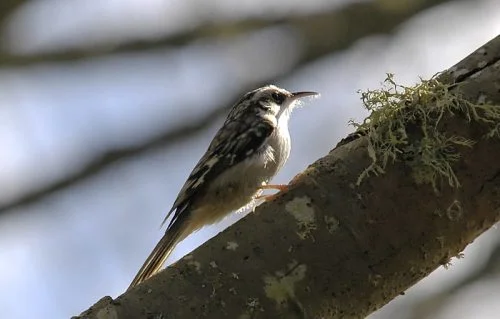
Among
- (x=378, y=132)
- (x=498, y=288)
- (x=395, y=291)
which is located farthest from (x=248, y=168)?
(x=498, y=288)

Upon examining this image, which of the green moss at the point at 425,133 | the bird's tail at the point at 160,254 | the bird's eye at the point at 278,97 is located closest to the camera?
the green moss at the point at 425,133

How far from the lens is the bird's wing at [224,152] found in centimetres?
356

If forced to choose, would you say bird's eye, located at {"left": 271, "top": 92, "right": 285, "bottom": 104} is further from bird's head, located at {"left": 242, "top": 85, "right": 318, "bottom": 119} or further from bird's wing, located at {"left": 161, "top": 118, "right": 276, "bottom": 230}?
bird's wing, located at {"left": 161, "top": 118, "right": 276, "bottom": 230}

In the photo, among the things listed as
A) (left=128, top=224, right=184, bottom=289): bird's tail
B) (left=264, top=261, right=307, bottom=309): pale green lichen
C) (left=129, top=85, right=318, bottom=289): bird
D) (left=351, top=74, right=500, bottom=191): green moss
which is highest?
(left=129, top=85, right=318, bottom=289): bird

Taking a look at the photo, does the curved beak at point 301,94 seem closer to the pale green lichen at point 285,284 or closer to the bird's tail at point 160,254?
the bird's tail at point 160,254

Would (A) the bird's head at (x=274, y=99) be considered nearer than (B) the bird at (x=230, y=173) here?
No

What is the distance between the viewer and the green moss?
78.8 inches

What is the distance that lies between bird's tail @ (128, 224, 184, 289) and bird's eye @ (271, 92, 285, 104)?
1257 mm

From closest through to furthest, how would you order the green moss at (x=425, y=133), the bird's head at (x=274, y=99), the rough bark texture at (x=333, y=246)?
the rough bark texture at (x=333, y=246)
the green moss at (x=425, y=133)
the bird's head at (x=274, y=99)

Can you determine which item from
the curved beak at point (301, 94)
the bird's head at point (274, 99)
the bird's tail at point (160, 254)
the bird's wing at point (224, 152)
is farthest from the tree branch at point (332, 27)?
the curved beak at point (301, 94)

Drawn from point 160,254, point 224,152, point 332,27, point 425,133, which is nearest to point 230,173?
point 224,152

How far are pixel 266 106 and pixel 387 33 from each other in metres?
0.91

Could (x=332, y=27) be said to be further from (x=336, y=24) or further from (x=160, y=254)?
(x=160, y=254)

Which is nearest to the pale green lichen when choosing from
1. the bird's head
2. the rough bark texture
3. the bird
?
the rough bark texture
